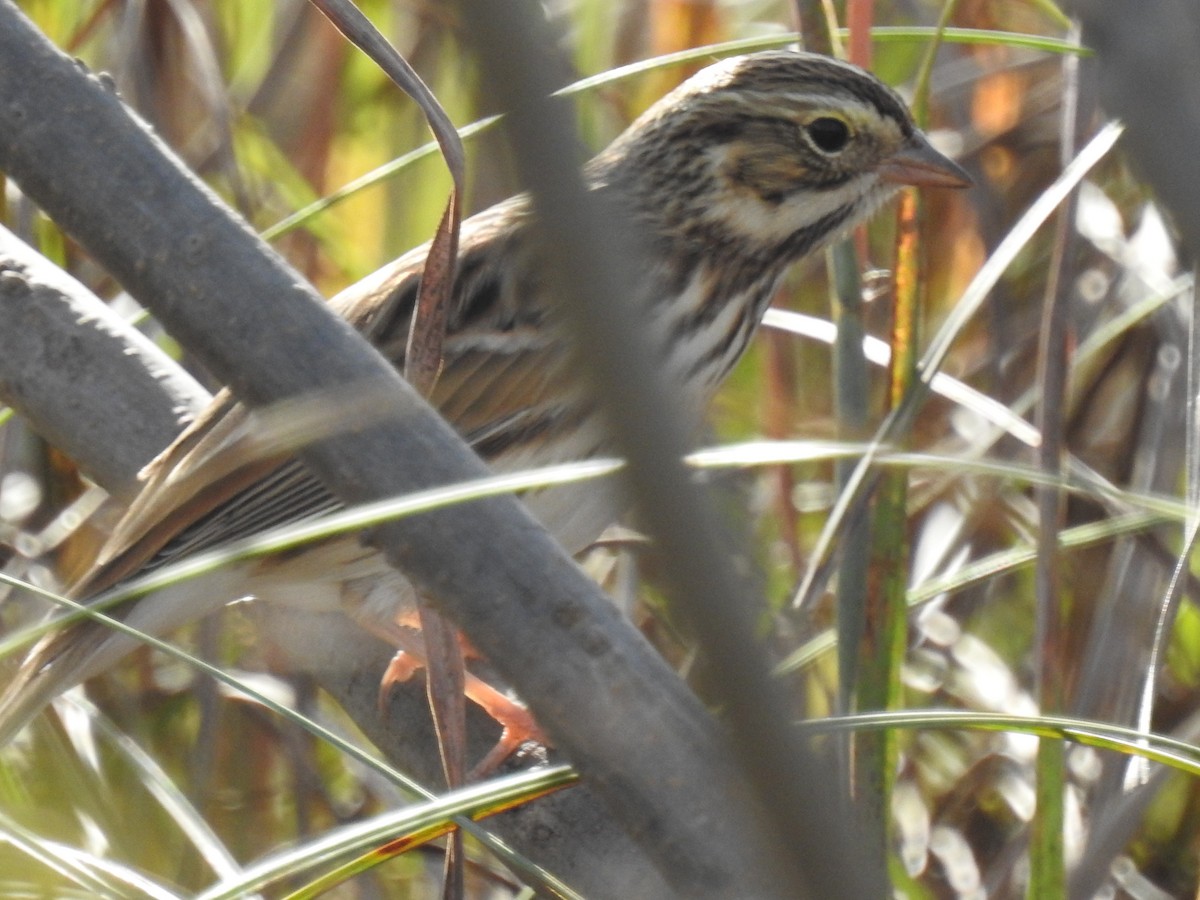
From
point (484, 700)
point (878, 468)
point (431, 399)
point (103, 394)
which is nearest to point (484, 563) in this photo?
point (878, 468)

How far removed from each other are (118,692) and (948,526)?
1.41m

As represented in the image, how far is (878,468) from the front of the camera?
176cm

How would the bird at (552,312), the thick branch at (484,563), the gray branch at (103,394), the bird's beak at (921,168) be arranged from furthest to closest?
the bird's beak at (921,168)
the bird at (552,312)
the gray branch at (103,394)
the thick branch at (484,563)

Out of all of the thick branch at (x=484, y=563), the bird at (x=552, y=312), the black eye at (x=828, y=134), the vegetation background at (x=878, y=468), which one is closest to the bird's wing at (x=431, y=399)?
the bird at (x=552, y=312)

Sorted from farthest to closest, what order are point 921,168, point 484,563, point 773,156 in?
point 773,156 → point 921,168 → point 484,563

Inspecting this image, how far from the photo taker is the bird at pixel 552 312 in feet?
7.62

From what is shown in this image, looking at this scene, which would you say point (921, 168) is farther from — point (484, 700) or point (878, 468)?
point (484, 700)

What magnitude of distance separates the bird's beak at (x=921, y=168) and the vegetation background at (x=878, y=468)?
153 mm

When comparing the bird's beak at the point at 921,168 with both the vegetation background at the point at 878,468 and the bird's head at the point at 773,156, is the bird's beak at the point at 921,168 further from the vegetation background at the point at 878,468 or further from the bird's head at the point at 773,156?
the vegetation background at the point at 878,468

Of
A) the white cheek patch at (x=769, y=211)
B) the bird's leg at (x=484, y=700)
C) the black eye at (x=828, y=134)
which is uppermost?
the black eye at (x=828, y=134)

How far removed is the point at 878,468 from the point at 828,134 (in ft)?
3.05

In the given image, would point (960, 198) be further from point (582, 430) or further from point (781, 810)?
point (781, 810)

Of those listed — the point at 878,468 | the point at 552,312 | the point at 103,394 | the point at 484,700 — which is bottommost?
the point at 484,700

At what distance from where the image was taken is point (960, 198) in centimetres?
325
